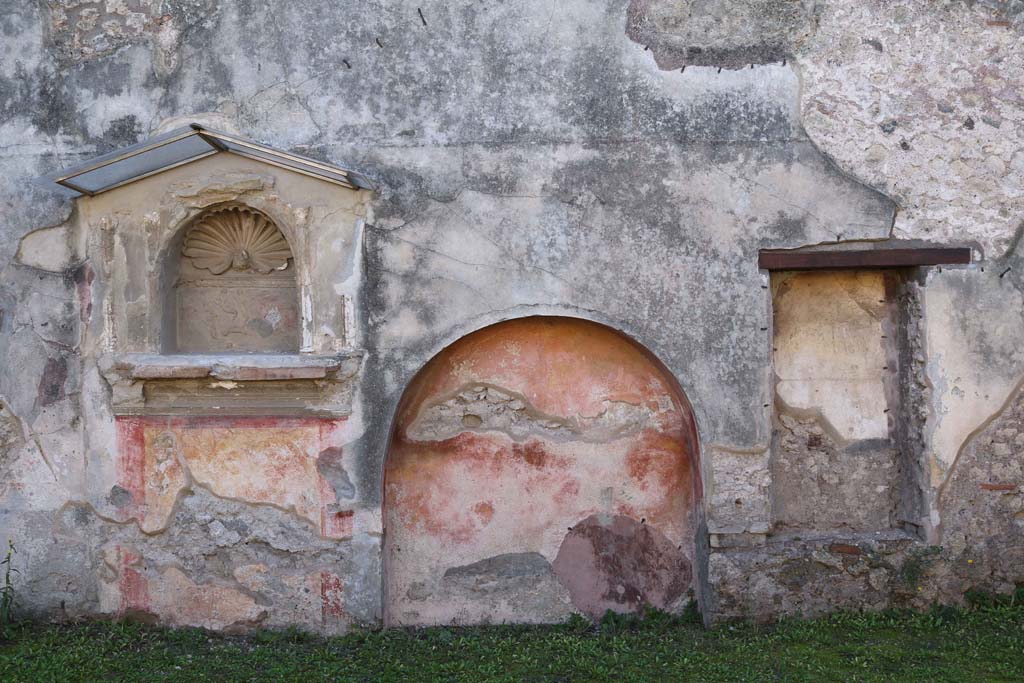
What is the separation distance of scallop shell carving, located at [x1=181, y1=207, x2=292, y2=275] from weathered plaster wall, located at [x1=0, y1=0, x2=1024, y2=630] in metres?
0.22

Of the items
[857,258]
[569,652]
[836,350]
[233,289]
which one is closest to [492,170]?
[233,289]

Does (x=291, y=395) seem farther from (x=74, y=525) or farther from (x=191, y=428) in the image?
(x=74, y=525)

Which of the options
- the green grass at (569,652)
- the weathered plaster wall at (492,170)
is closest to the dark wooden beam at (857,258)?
the weathered plaster wall at (492,170)

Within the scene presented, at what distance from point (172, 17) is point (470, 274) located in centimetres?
203

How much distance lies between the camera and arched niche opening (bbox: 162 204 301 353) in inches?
190

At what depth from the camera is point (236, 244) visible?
484 centimetres

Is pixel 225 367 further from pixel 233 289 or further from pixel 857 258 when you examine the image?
pixel 857 258

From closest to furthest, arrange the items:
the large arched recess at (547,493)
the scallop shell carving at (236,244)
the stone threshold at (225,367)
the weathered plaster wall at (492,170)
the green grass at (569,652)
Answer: the green grass at (569,652) → the stone threshold at (225,367) → the weathered plaster wall at (492,170) → the scallop shell carving at (236,244) → the large arched recess at (547,493)

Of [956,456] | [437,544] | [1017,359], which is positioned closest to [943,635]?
[956,456]

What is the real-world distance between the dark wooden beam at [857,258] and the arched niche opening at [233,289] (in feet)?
8.29

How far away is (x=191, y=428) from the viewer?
468cm

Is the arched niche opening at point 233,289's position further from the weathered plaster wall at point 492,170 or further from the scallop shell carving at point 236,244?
the weathered plaster wall at point 492,170

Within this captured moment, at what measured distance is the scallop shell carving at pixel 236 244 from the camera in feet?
15.8

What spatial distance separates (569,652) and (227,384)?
7.14ft
